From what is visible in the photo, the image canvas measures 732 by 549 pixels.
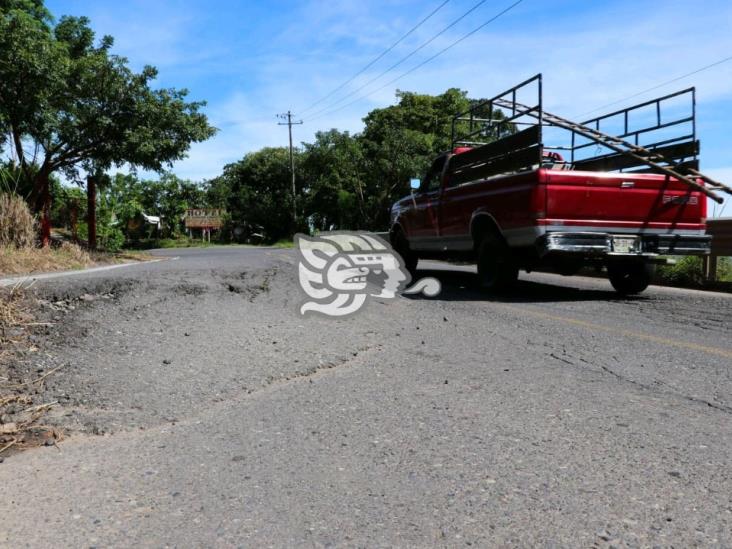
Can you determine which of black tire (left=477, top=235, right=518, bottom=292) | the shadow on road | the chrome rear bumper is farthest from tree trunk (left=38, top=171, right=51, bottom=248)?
the chrome rear bumper

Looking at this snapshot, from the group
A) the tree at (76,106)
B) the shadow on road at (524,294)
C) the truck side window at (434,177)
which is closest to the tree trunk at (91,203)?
the tree at (76,106)

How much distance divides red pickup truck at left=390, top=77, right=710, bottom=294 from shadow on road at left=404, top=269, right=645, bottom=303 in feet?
0.96

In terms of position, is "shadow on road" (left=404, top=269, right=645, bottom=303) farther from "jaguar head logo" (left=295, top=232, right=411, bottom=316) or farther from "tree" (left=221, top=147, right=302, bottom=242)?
"tree" (left=221, top=147, right=302, bottom=242)

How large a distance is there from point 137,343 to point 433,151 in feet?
126

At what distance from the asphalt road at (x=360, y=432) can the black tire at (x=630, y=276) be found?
2984mm

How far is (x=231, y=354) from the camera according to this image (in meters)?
4.89

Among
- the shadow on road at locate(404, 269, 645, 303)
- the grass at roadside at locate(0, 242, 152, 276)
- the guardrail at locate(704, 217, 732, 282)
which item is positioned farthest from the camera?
the grass at roadside at locate(0, 242, 152, 276)

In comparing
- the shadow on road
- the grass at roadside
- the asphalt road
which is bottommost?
the asphalt road

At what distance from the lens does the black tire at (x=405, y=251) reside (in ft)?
42.5

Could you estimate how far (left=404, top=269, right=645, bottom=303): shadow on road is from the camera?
29.5 ft

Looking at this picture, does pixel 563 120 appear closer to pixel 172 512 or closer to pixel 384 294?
pixel 384 294

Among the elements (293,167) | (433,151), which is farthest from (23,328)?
(293,167)

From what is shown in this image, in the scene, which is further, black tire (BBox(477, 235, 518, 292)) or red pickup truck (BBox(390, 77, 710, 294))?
black tire (BBox(477, 235, 518, 292))

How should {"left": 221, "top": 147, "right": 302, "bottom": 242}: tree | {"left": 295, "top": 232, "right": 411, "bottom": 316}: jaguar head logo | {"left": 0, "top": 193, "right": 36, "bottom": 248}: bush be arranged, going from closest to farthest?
1. {"left": 295, "top": 232, "right": 411, "bottom": 316}: jaguar head logo
2. {"left": 0, "top": 193, "right": 36, "bottom": 248}: bush
3. {"left": 221, "top": 147, "right": 302, "bottom": 242}: tree
